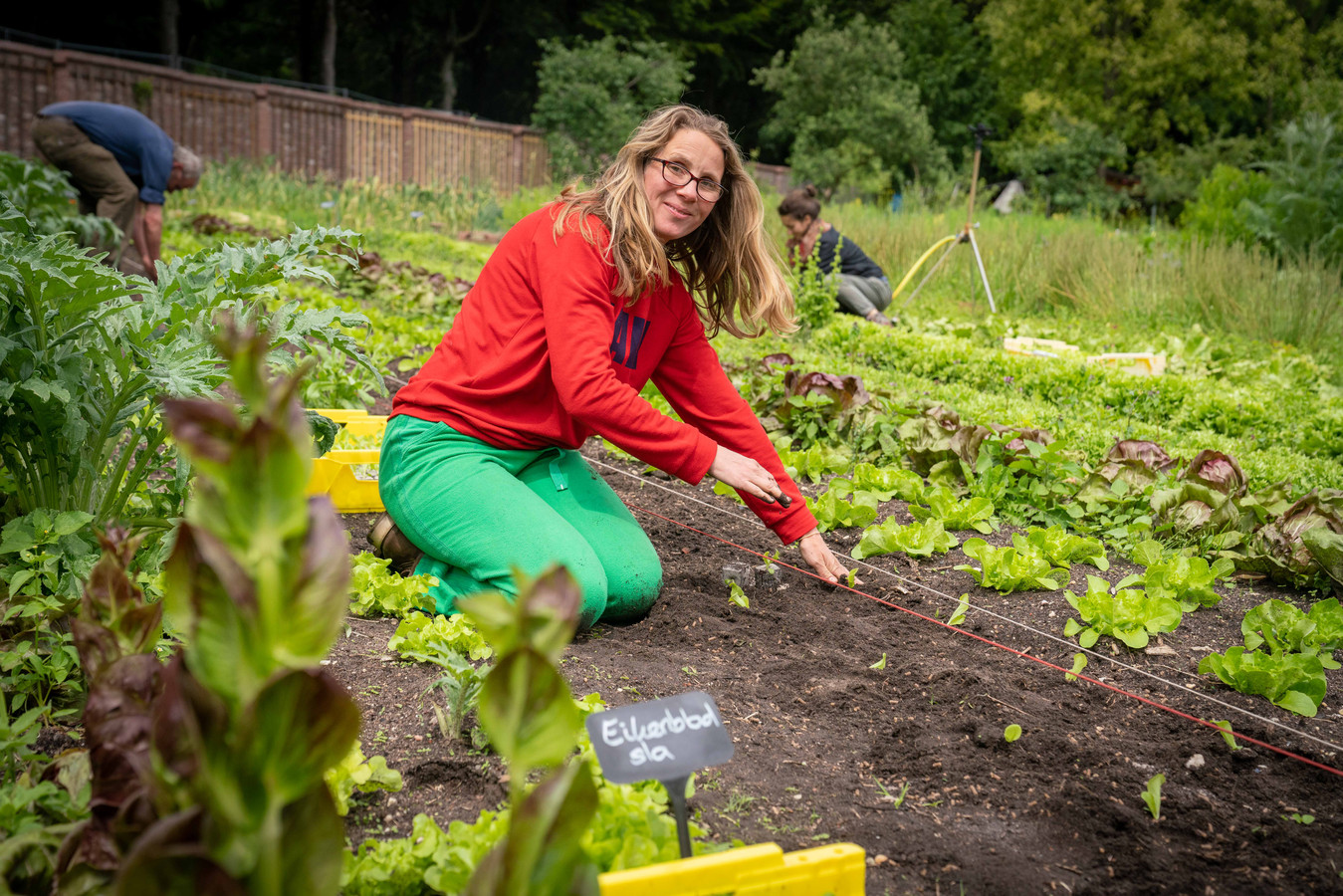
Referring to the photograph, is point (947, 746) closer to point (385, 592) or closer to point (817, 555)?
point (817, 555)

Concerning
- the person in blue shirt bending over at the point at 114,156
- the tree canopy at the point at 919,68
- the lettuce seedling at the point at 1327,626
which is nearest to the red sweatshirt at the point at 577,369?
the lettuce seedling at the point at 1327,626

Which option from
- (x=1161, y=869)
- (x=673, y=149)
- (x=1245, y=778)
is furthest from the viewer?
(x=673, y=149)

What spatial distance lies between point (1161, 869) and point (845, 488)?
6.29 feet

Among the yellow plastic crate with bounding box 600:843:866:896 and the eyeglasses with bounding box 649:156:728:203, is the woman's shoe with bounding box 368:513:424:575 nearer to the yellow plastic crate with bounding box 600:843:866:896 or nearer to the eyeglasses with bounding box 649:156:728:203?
the eyeglasses with bounding box 649:156:728:203

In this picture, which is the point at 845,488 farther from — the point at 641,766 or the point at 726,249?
the point at 641,766

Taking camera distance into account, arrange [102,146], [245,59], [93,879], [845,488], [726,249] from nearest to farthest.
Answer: [93,879], [726,249], [845,488], [102,146], [245,59]

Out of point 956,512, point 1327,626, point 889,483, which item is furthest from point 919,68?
point 1327,626

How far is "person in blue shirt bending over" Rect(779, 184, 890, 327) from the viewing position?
23.8 ft

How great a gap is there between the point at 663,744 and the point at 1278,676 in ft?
5.32

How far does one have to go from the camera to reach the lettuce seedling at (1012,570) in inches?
109

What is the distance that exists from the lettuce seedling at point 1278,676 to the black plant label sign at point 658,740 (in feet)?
4.93

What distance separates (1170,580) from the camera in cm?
272

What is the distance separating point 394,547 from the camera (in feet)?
9.20

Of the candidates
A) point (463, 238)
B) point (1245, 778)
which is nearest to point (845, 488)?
point (1245, 778)
